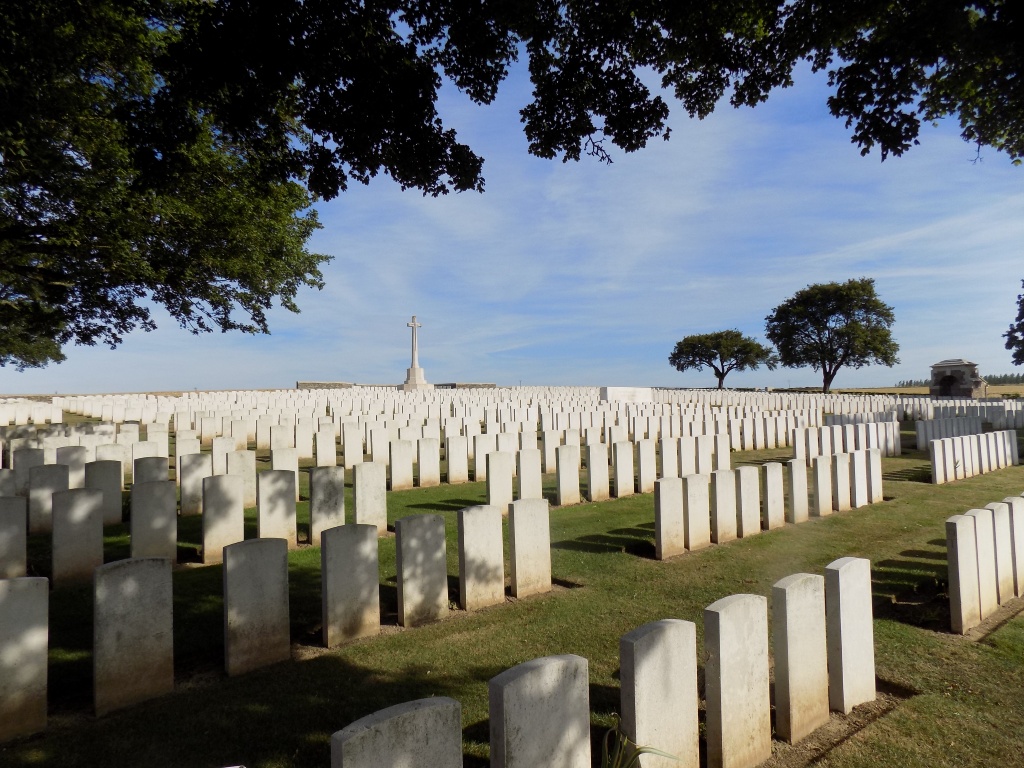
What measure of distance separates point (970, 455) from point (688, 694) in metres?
11.2

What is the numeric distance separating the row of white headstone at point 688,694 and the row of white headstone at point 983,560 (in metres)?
1.42

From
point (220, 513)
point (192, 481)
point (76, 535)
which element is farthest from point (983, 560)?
point (192, 481)

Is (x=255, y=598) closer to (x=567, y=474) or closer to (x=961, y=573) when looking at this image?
(x=961, y=573)

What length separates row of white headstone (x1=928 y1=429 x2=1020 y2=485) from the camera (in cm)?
960

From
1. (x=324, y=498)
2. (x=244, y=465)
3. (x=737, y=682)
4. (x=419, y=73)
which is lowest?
(x=737, y=682)

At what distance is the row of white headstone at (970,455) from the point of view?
31.5ft

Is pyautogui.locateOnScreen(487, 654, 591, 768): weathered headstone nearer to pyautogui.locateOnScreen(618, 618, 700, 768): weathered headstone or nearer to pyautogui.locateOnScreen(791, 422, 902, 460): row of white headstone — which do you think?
pyautogui.locateOnScreen(618, 618, 700, 768): weathered headstone

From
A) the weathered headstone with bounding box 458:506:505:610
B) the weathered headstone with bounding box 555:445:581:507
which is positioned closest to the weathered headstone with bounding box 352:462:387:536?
the weathered headstone with bounding box 458:506:505:610

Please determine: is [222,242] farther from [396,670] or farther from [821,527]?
[821,527]

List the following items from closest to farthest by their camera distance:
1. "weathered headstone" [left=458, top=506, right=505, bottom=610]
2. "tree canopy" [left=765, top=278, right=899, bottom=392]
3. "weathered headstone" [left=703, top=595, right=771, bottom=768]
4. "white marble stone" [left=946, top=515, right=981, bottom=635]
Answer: "weathered headstone" [left=703, top=595, right=771, bottom=768] < "white marble stone" [left=946, top=515, right=981, bottom=635] < "weathered headstone" [left=458, top=506, right=505, bottom=610] < "tree canopy" [left=765, top=278, right=899, bottom=392]

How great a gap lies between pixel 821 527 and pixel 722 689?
5.24 m

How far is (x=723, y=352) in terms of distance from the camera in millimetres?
58031

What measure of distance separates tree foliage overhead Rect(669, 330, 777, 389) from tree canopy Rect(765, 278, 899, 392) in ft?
24.5

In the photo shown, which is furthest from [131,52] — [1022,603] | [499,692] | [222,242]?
[1022,603]
